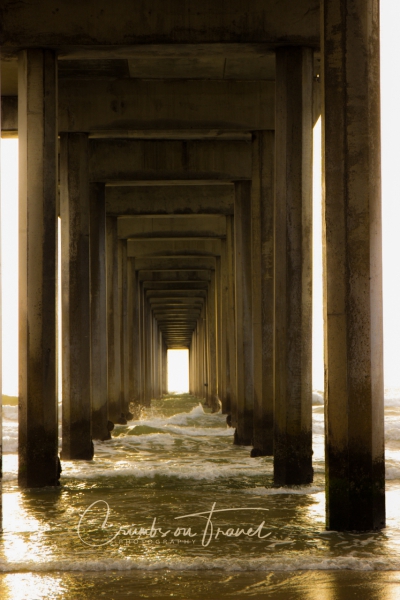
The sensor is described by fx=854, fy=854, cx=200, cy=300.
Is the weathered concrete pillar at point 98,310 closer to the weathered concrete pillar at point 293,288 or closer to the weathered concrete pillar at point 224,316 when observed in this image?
the weathered concrete pillar at point 293,288

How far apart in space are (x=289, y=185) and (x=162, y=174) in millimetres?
6529

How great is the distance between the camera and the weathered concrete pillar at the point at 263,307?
40.4 feet

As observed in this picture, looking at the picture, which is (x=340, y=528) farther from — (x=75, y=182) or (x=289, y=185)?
(x=75, y=182)

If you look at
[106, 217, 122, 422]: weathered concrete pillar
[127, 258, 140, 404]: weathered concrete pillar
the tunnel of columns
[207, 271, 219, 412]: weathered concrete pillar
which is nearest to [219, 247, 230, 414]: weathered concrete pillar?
[127, 258, 140, 404]: weathered concrete pillar

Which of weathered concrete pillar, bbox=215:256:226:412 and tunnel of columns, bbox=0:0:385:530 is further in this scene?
weathered concrete pillar, bbox=215:256:226:412

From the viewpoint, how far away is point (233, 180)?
52.4 ft

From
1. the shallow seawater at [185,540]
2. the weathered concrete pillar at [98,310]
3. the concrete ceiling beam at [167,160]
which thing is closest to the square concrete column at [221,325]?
the concrete ceiling beam at [167,160]

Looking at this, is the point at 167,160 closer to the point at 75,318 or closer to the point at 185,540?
the point at 75,318

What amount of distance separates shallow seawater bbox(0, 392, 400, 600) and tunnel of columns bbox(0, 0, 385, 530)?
0.60 meters

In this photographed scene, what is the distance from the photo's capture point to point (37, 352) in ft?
32.0

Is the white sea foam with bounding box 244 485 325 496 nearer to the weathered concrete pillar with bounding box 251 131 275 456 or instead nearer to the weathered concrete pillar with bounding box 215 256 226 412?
the weathered concrete pillar with bounding box 251 131 275 456

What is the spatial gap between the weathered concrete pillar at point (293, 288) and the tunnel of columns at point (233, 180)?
0.02 metres

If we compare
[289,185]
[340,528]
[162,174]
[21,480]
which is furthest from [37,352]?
[162,174]

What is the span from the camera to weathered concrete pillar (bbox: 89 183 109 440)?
15.1 metres
